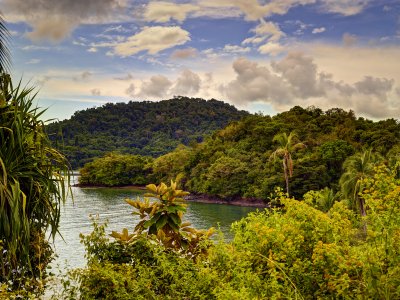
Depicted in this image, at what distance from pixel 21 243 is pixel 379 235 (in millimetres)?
4101

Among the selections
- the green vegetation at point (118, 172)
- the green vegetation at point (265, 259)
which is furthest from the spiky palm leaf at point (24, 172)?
the green vegetation at point (118, 172)

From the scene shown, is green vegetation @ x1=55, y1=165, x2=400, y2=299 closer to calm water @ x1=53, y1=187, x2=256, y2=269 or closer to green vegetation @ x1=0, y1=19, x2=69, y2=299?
green vegetation @ x1=0, y1=19, x2=69, y2=299

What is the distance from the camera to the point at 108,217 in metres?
42.3

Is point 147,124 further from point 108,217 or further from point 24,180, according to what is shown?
point 24,180

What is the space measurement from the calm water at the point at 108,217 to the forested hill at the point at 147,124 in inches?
2923

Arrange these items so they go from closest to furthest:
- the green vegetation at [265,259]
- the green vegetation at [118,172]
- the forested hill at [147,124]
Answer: the green vegetation at [265,259]
the green vegetation at [118,172]
the forested hill at [147,124]

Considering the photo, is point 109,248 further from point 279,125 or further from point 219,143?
point 219,143

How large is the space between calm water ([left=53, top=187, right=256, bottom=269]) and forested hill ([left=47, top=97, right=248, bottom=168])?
74.2 m

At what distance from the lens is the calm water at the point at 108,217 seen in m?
29.5

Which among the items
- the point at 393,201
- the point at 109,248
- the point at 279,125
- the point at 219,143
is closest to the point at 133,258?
the point at 109,248

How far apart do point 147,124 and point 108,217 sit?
123 meters

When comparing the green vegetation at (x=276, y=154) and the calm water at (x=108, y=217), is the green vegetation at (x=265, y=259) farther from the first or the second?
the green vegetation at (x=276, y=154)

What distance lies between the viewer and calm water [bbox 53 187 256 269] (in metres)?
29.5

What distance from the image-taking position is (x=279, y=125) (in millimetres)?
65688
